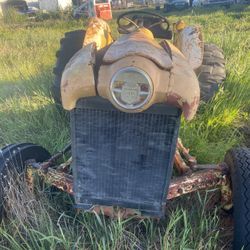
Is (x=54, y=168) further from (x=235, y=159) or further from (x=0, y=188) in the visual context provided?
(x=235, y=159)

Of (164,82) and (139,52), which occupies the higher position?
(139,52)

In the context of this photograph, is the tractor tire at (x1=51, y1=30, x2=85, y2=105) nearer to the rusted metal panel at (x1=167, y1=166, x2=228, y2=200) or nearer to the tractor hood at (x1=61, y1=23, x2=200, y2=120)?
the tractor hood at (x1=61, y1=23, x2=200, y2=120)

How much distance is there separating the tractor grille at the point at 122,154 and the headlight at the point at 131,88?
27 cm

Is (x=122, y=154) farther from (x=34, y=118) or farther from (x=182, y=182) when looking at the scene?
(x=34, y=118)

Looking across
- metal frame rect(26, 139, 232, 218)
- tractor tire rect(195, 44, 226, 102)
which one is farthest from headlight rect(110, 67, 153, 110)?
tractor tire rect(195, 44, 226, 102)

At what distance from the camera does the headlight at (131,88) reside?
179cm

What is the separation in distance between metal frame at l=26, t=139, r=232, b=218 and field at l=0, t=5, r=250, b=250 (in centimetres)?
8

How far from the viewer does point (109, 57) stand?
6.23ft

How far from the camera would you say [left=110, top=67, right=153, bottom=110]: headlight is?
1.79 m

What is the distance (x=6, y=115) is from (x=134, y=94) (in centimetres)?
293

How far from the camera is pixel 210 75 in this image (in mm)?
3730

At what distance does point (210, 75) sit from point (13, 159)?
2.03 metres

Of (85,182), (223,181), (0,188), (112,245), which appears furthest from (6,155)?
(223,181)

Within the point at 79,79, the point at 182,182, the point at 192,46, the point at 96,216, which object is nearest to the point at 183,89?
the point at 79,79
